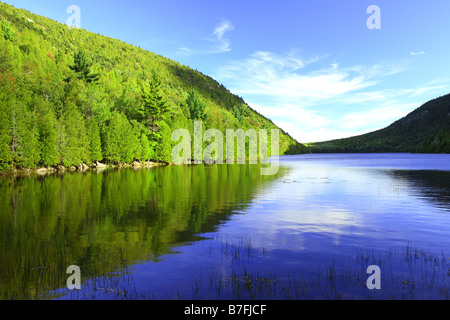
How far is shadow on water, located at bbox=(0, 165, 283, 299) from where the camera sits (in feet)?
39.5

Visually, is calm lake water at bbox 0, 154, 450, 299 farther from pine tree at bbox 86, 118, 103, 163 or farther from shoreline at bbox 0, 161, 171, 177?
pine tree at bbox 86, 118, 103, 163

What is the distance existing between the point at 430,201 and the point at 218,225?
23.7 meters

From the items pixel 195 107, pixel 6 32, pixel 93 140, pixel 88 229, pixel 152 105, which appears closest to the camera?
pixel 88 229

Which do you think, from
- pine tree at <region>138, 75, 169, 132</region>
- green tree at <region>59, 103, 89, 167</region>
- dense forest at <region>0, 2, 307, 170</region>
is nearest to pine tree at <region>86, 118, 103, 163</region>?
dense forest at <region>0, 2, 307, 170</region>

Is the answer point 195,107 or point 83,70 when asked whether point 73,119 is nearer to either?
point 83,70

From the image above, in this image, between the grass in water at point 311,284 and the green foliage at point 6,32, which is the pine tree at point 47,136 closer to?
A: the grass in water at point 311,284

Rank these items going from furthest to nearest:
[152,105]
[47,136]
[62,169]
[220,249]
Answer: [152,105] < [62,169] < [47,136] < [220,249]

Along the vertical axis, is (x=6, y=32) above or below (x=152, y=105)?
above

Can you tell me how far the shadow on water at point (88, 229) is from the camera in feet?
39.5

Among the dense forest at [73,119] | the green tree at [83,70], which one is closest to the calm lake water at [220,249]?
the dense forest at [73,119]

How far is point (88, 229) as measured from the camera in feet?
61.9

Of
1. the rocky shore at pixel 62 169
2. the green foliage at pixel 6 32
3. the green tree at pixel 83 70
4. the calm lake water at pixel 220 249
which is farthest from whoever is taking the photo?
the green foliage at pixel 6 32

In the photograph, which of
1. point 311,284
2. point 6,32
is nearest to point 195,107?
point 6,32

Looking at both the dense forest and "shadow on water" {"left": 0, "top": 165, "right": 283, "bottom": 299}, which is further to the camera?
the dense forest
